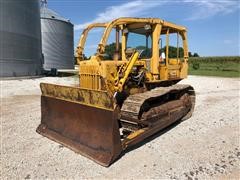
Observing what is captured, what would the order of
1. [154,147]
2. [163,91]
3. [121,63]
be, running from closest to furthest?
[154,147] → [121,63] → [163,91]

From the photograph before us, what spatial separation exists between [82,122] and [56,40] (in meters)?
37.2

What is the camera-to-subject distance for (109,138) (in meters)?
4.80

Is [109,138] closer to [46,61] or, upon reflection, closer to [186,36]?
[186,36]

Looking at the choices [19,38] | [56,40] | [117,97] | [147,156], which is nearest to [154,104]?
[117,97]

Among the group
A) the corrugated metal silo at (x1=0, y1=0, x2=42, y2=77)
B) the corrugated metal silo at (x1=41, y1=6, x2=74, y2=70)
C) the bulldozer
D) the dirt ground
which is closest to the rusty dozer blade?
the bulldozer

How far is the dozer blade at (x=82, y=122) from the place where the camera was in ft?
15.7

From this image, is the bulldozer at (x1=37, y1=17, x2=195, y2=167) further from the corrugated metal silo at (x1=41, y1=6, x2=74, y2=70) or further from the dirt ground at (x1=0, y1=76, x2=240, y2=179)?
the corrugated metal silo at (x1=41, y1=6, x2=74, y2=70)

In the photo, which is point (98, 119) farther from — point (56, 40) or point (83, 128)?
point (56, 40)

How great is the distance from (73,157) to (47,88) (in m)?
2.20

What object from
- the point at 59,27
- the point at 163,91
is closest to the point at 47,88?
the point at 163,91

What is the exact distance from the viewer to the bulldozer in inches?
195

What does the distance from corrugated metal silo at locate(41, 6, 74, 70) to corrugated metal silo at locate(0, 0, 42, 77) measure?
1340cm

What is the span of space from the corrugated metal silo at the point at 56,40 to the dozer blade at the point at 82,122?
32856 mm

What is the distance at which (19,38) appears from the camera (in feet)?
72.5
